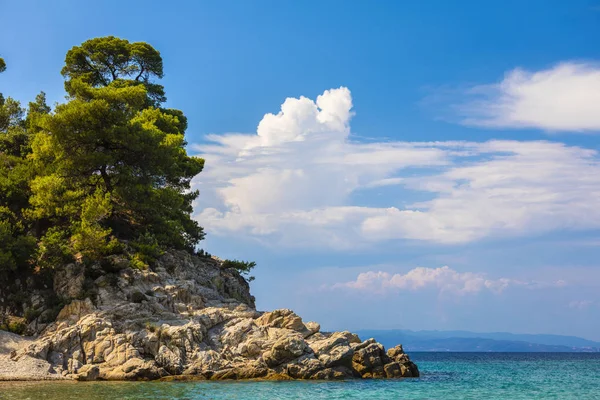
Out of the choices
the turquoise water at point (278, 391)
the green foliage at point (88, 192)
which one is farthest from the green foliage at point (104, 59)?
the turquoise water at point (278, 391)

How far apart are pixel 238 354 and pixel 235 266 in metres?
20.5

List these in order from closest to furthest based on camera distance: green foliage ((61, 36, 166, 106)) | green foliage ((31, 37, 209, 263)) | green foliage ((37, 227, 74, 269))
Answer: green foliage ((37, 227, 74, 269)), green foliage ((31, 37, 209, 263)), green foliage ((61, 36, 166, 106))

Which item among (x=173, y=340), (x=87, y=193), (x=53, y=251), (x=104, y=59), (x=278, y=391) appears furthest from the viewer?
(x=104, y=59)

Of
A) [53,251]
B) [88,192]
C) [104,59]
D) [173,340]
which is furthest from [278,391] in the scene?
[104,59]

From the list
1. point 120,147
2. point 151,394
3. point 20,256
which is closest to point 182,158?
point 120,147

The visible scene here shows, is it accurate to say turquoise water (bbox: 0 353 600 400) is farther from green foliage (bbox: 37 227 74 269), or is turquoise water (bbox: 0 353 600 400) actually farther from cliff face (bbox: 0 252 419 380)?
green foliage (bbox: 37 227 74 269)

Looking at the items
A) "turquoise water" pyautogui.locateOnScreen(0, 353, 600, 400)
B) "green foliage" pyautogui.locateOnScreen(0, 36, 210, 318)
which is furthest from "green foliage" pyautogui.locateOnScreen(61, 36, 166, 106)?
"turquoise water" pyautogui.locateOnScreen(0, 353, 600, 400)

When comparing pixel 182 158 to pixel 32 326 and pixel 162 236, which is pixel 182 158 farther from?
pixel 32 326

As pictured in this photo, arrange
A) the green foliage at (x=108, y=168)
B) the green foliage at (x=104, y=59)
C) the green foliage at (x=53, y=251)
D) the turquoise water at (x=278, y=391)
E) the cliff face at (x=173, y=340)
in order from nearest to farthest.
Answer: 1. the turquoise water at (x=278, y=391)
2. the cliff face at (x=173, y=340)
3. the green foliage at (x=53, y=251)
4. the green foliage at (x=108, y=168)
5. the green foliage at (x=104, y=59)

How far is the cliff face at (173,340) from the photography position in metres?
41.2

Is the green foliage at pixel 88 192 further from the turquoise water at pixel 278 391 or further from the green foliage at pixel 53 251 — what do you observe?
the turquoise water at pixel 278 391

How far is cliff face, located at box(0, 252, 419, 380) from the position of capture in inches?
→ 1620

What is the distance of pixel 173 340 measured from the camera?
42.4m

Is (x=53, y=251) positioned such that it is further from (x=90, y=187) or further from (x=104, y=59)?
(x=104, y=59)
